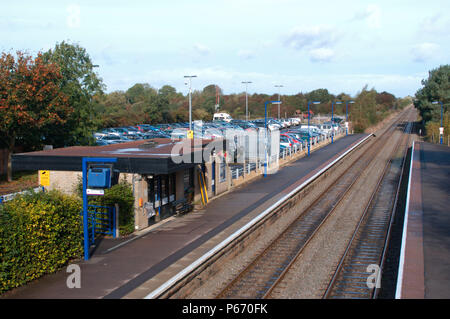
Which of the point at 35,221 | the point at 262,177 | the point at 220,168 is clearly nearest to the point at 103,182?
the point at 35,221

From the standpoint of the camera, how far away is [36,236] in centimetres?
970

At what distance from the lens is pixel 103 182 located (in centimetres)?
1107

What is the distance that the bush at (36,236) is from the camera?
915 centimetres

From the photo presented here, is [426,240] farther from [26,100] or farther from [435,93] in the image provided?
[435,93]

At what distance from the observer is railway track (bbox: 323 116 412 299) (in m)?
10.4

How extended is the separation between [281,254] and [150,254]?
13.1 ft

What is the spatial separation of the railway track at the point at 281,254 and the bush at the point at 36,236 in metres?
4.04

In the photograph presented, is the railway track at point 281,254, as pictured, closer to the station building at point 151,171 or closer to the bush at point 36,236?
the bush at point 36,236

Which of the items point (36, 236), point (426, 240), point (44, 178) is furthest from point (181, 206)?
point (426, 240)

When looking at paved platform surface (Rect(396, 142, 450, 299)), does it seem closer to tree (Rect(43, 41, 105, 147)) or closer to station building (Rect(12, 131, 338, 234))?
station building (Rect(12, 131, 338, 234))

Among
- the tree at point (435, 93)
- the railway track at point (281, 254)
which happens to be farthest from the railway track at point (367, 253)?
the tree at point (435, 93)

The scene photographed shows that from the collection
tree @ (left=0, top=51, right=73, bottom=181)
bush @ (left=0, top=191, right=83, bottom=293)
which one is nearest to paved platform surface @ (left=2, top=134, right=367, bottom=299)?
bush @ (left=0, top=191, right=83, bottom=293)
